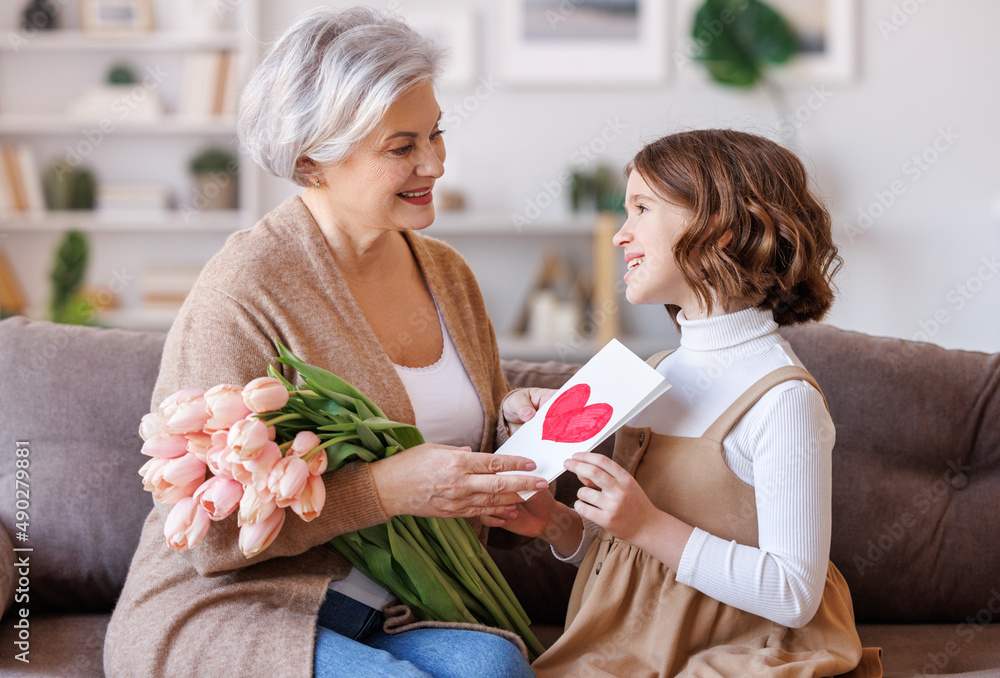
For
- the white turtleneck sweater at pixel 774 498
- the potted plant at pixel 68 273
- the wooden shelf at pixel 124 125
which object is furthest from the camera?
the wooden shelf at pixel 124 125

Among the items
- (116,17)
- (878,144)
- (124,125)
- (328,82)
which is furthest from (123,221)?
(878,144)

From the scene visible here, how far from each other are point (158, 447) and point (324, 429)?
0.22 meters

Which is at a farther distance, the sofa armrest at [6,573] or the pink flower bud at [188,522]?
the sofa armrest at [6,573]

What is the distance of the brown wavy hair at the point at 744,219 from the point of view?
1.22 metres

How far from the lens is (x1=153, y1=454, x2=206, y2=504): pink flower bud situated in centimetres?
104

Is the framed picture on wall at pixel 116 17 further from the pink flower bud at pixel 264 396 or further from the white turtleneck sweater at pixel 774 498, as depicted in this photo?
the white turtleneck sweater at pixel 774 498

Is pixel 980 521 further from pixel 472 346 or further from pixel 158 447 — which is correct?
pixel 158 447

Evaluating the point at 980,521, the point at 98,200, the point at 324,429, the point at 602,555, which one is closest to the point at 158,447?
the point at 324,429

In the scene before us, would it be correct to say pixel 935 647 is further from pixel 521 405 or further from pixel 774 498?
pixel 521 405

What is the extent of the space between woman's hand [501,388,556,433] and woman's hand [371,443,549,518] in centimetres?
26

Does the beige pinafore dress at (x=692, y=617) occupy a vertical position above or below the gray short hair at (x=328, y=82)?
below

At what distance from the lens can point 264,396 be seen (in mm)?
1026

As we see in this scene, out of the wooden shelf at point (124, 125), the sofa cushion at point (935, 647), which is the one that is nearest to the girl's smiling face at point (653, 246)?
the sofa cushion at point (935, 647)

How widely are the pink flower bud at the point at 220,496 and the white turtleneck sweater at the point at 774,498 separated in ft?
1.96
